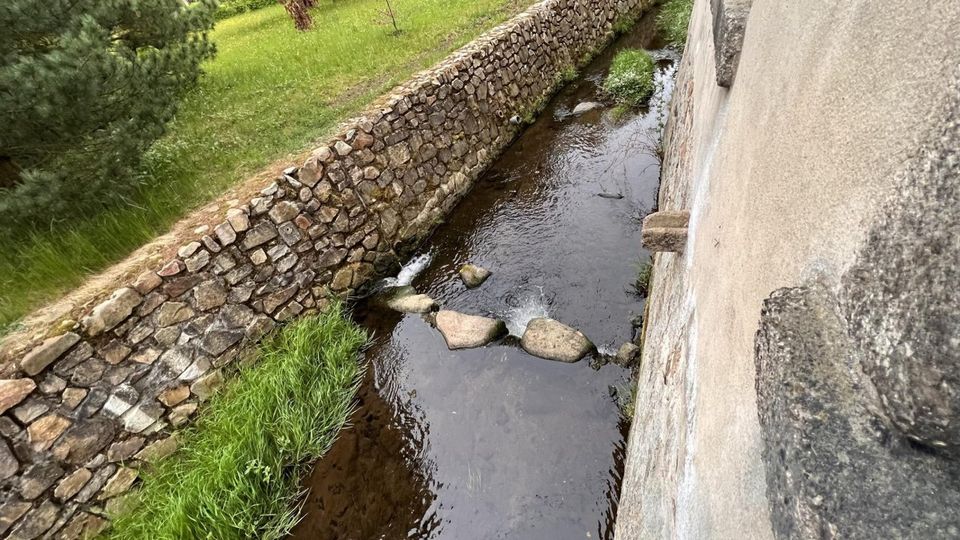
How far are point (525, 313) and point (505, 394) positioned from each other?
106 cm

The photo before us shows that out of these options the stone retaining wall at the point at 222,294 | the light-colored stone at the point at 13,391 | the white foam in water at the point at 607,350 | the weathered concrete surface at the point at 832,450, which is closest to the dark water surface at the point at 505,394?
the white foam in water at the point at 607,350

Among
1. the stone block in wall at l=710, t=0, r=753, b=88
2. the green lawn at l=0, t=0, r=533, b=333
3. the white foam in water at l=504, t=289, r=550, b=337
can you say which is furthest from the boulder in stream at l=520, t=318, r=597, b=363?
the green lawn at l=0, t=0, r=533, b=333

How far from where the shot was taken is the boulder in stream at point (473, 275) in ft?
19.1

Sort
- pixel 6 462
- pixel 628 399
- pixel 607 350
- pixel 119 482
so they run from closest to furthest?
pixel 6 462, pixel 119 482, pixel 628 399, pixel 607 350

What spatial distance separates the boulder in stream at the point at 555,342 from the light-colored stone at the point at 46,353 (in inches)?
151

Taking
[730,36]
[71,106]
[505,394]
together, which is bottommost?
[505,394]

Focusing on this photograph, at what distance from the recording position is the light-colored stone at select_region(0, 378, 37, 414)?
3.41m

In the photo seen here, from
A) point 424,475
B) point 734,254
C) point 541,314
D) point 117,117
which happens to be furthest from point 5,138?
point 734,254

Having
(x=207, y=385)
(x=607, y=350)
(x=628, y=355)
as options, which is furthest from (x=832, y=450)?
(x=207, y=385)

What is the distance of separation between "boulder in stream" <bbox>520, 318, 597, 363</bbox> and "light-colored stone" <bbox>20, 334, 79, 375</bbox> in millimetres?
3837

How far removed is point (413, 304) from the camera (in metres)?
5.67

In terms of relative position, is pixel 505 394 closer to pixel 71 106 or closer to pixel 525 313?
pixel 525 313

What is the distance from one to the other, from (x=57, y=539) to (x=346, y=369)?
8.00 feet

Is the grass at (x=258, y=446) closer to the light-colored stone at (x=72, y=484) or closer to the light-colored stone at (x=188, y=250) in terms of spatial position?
the light-colored stone at (x=72, y=484)
